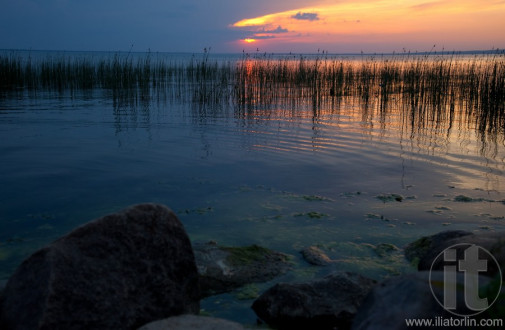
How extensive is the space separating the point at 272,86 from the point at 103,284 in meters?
16.5

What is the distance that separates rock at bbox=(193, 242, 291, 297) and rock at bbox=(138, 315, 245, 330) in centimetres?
75

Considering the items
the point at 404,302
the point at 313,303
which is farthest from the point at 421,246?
the point at 404,302

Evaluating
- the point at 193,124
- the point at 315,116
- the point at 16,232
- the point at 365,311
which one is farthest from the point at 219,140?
the point at 365,311

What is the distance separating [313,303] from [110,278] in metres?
1.41

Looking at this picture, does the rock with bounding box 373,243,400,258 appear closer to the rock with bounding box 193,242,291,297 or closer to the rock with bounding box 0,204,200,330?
the rock with bounding box 193,242,291,297

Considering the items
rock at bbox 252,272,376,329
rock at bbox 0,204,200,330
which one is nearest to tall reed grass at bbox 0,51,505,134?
rock at bbox 252,272,376,329

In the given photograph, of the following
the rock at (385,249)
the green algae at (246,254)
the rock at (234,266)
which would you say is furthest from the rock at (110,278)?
the rock at (385,249)

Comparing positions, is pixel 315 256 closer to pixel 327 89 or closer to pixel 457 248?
pixel 457 248

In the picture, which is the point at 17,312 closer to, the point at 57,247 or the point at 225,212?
the point at 57,247

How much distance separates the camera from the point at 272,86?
61.0 feet

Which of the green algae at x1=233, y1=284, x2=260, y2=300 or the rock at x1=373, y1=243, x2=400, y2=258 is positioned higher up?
the rock at x1=373, y1=243, x2=400, y2=258

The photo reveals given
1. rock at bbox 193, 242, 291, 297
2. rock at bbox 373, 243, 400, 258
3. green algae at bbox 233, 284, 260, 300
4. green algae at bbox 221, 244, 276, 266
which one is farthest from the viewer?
rock at bbox 373, 243, 400, 258

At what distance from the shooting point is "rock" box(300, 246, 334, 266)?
400 cm

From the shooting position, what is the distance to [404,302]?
2.14m
